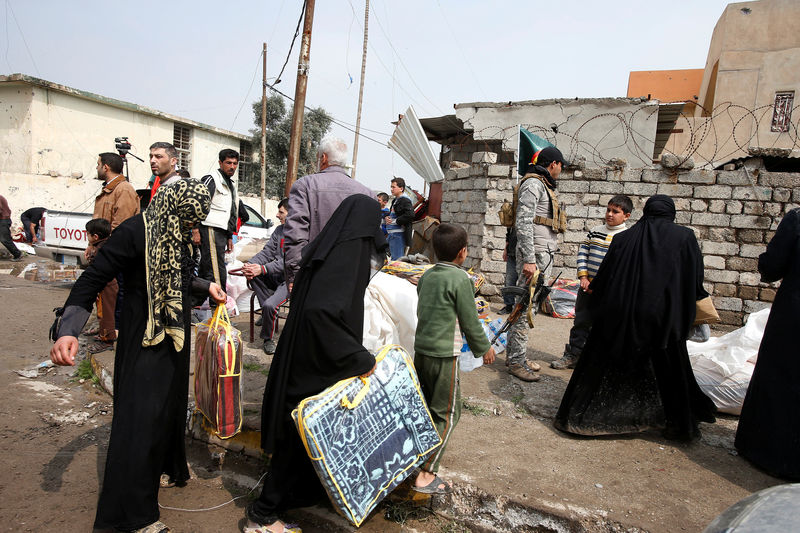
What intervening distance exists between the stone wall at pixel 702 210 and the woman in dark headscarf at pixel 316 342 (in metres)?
6.57

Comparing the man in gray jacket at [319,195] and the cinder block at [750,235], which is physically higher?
the cinder block at [750,235]

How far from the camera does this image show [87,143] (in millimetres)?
18344

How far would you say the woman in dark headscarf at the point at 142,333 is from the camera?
2.17m

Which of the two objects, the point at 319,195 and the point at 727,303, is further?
the point at 727,303

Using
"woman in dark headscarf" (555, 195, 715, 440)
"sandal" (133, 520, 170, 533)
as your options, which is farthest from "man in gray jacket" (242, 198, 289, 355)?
"woman in dark headscarf" (555, 195, 715, 440)

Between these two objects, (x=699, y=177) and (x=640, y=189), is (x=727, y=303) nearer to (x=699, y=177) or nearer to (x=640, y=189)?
(x=699, y=177)

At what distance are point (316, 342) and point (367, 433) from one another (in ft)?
1.53

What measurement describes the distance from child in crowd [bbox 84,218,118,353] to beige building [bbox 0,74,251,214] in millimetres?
13842

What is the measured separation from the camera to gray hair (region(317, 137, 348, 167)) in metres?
3.32

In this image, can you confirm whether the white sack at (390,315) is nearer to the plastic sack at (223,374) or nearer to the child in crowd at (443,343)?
the child in crowd at (443,343)

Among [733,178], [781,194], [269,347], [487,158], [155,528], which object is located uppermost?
[487,158]

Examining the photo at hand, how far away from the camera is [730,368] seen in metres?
3.67

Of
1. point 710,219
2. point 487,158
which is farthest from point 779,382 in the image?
point 487,158

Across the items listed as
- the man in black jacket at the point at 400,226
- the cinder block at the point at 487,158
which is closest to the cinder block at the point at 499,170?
the cinder block at the point at 487,158
